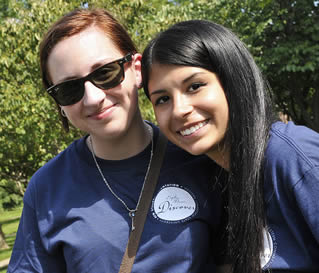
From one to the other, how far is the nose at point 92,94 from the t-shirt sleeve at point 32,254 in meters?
0.64

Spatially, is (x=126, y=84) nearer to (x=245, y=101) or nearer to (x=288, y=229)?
(x=245, y=101)

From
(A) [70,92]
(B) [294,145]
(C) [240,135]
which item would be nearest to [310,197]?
(B) [294,145]

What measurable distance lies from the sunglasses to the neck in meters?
0.27

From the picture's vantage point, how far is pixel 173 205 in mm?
2113

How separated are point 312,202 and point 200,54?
80 cm

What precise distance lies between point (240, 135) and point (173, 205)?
48 cm

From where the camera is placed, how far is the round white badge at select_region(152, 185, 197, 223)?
2.10 m

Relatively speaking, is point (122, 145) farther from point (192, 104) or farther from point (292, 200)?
point (292, 200)

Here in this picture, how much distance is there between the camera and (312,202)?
5.51 ft

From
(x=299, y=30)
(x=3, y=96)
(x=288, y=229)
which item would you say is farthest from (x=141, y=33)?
(x=288, y=229)

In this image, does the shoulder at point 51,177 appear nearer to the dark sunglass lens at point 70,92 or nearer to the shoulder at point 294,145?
the dark sunglass lens at point 70,92

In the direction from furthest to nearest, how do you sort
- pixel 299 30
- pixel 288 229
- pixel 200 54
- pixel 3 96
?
1. pixel 299 30
2. pixel 3 96
3. pixel 200 54
4. pixel 288 229

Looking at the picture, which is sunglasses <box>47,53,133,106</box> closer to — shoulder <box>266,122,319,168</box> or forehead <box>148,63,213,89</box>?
forehead <box>148,63,213,89</box>

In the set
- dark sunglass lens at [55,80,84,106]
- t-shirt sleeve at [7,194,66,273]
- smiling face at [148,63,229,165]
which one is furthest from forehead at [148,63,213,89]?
t-shirt sleeve at [7,194,66,273]
